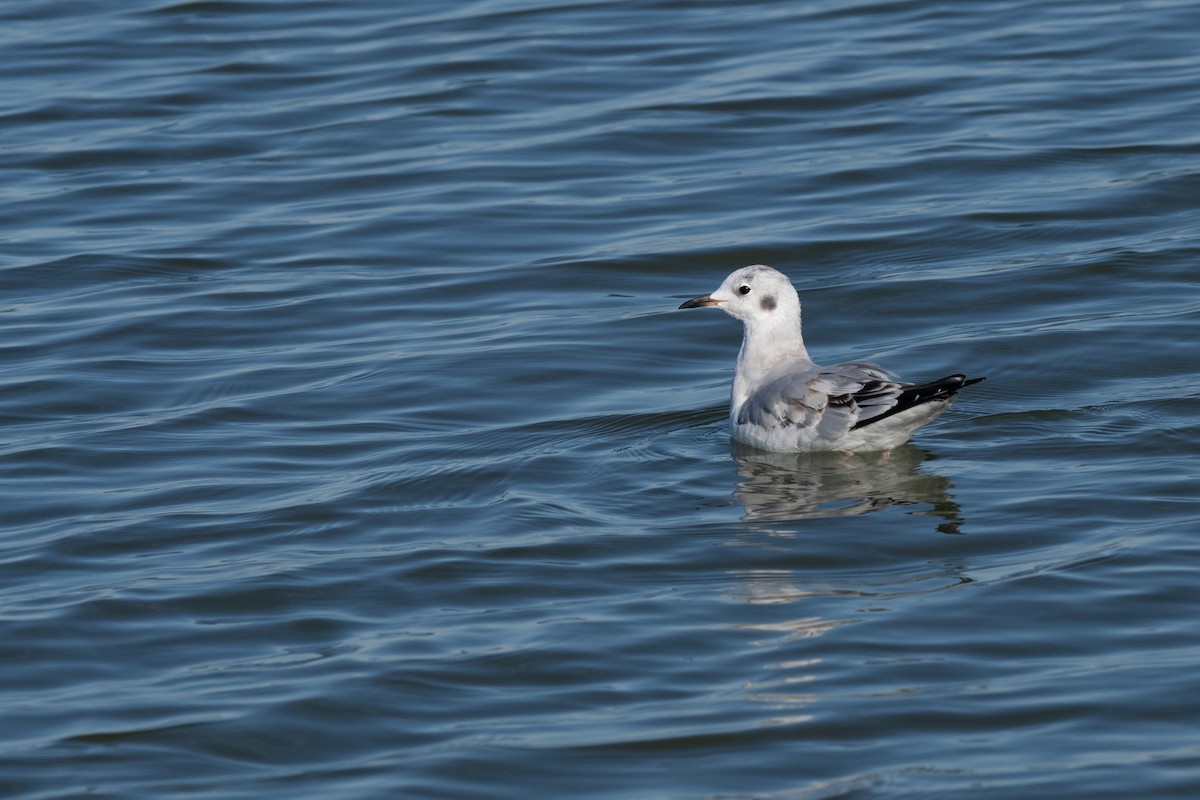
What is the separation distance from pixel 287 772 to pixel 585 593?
5.90 feet

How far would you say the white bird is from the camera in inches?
364

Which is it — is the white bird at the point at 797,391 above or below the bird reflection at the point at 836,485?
above

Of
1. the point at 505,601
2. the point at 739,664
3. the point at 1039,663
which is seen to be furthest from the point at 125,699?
the point at 1039,663

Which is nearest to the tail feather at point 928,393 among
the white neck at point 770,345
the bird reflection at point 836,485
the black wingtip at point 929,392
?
the black wingtip at point 929,392

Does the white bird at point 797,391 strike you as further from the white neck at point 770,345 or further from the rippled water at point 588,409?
the rippled water at point 588,409

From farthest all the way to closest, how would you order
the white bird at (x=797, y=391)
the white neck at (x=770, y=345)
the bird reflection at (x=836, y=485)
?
the white neck at (x=770, y=345)
the white bird at (x=797, y=391)
the bird reflection at (x=836, y=485)

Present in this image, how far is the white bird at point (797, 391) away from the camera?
9.23 metres

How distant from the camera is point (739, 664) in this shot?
23.0 ft

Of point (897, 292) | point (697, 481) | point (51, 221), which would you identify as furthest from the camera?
point (51, 221)

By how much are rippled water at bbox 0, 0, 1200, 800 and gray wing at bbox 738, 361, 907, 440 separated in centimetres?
23

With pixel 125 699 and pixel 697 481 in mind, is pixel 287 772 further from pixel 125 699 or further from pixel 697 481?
pixel 697 481


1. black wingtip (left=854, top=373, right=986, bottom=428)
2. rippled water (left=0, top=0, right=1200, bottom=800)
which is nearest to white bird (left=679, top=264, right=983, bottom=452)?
black wingtip (left=854, top=373, right=986, bottom=428)

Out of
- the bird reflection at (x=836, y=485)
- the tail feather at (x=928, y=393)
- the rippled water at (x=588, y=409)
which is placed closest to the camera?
the rippled water at (x=588, y=409)

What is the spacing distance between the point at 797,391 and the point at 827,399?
0.70 ft
